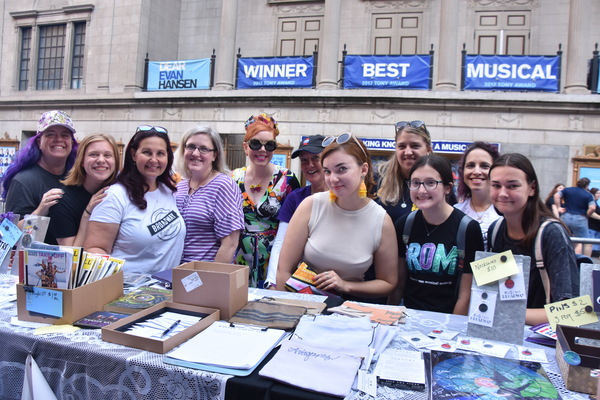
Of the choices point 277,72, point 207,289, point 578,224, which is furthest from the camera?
point 277,72

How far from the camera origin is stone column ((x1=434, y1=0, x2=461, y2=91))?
1429 cm

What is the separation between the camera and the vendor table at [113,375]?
1.53 m

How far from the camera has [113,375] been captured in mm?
1706

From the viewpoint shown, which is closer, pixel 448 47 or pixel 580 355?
pixel 580 355

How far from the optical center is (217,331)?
1943 mm

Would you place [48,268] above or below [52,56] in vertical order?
below

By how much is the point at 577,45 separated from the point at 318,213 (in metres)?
16.0

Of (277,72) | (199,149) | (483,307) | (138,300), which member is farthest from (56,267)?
(277,72)

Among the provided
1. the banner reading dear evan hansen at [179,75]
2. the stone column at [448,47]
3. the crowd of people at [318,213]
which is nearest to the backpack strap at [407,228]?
the crowd of people at [318,213]

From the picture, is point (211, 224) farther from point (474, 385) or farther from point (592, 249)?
point (592, 249)

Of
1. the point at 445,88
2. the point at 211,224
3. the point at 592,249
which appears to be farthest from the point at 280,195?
the point at 445,88

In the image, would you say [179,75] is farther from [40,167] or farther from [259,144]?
[259,144]

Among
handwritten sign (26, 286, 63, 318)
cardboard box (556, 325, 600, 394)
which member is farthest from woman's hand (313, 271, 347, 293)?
handwritten sign (26, 286, 63, 318)

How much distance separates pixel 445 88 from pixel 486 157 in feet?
38.2
